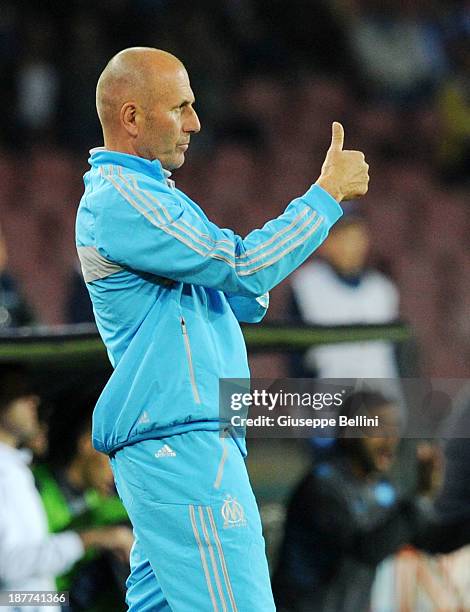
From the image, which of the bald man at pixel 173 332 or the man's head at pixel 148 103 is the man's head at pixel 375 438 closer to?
the bald man at pixel 173 332

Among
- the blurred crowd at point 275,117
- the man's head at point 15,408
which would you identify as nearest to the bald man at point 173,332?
the man's head at point 15,408

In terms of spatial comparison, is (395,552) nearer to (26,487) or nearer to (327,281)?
(26,487)

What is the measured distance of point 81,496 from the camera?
278cm

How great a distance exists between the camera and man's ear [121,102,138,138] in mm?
2084

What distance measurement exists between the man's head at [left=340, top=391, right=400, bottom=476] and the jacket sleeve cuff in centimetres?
A: 84

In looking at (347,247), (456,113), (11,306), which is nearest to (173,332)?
(11,306)

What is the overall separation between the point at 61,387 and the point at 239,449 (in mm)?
839

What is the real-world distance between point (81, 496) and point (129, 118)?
0.98 meters

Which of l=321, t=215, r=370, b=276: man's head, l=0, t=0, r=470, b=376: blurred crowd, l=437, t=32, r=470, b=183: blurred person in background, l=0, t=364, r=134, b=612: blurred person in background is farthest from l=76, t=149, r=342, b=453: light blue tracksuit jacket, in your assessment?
l=437, t=32, r=470, b=183: blurred person in background

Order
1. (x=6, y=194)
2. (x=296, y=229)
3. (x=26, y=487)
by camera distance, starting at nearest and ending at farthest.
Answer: (x=296, y=229) → (x=26, y=487) → (x=6, y=194)

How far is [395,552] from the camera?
2.95 m

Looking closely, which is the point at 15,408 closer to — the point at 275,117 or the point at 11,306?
the point at 11,306

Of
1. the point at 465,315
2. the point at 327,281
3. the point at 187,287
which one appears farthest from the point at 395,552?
the point at 465,315

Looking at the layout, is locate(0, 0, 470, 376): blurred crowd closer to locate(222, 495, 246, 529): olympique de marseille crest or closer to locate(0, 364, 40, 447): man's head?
locate(0, 364, 40, 447): man's head
